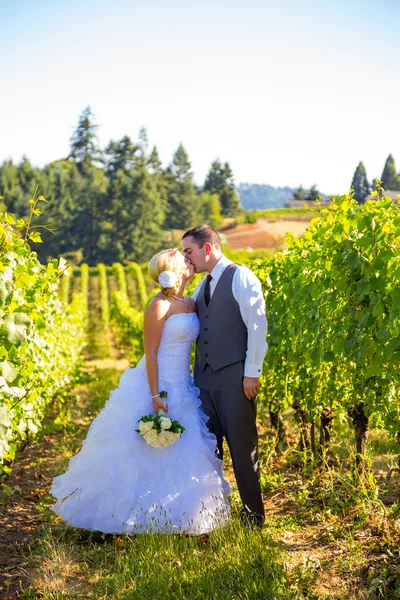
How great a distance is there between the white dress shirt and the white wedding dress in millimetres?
408

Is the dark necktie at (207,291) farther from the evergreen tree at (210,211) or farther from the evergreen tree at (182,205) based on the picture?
the evergreen tree at (210,211)

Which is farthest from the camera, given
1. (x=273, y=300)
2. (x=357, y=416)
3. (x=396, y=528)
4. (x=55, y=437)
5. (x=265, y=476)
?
(x=55, y=437)

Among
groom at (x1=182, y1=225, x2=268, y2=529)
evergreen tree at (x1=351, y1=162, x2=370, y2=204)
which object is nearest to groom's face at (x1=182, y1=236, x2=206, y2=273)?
groom at (x1=182, y1=225, x2=268, y2=529)

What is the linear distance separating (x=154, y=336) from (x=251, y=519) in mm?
1220

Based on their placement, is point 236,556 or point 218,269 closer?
point 236,556

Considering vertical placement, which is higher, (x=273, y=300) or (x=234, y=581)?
(x=273, y=300)

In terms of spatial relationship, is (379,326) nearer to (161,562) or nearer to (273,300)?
(161,562)

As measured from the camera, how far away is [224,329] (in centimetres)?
380

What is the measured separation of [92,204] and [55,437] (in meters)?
52.6

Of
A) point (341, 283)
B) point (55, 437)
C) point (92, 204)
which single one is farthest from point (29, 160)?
point (341, 283)

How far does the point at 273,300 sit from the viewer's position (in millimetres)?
5387

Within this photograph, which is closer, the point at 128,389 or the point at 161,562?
the point at 161,562

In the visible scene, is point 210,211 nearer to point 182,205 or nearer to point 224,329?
point 182,205

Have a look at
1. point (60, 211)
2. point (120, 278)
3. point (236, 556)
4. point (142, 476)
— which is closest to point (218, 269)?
point (142, 476)
